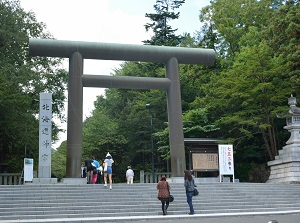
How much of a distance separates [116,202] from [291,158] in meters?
13.9

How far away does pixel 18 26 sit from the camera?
111 feet

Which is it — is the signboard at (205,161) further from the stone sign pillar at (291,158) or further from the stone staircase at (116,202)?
the stone sign pillar at (291,158)

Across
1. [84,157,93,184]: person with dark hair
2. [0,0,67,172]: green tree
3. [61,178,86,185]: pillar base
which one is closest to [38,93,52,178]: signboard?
[61,178,86,185]: pillar base

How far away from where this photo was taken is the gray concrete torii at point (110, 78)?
69.5 ft

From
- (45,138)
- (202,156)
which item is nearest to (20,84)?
(45,138)

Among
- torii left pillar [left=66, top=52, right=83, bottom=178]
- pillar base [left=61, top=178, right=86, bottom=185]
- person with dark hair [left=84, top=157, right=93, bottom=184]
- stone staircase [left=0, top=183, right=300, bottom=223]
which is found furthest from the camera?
person with dark hair [left=84, top=157, right=93, bottom=184]

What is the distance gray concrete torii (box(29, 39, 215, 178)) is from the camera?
2119 centimetres

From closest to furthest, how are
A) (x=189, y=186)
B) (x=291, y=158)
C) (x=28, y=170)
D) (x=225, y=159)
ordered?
(x=189, y=186), (x=28, y=170), (x=225, y=159), (x=291, y=158)

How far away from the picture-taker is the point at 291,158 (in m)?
26.1

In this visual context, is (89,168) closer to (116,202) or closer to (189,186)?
(116,202)

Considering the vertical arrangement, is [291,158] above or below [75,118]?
below

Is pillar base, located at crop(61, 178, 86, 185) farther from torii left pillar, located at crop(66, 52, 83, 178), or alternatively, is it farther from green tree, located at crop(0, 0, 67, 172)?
green tree, located at crop(0, 0, 67, 172)

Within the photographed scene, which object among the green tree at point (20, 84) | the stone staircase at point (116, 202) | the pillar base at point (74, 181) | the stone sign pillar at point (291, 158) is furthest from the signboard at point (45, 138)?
the stone sign pillar at point (291, 158)

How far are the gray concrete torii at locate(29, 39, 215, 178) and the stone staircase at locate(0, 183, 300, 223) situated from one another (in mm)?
2707
